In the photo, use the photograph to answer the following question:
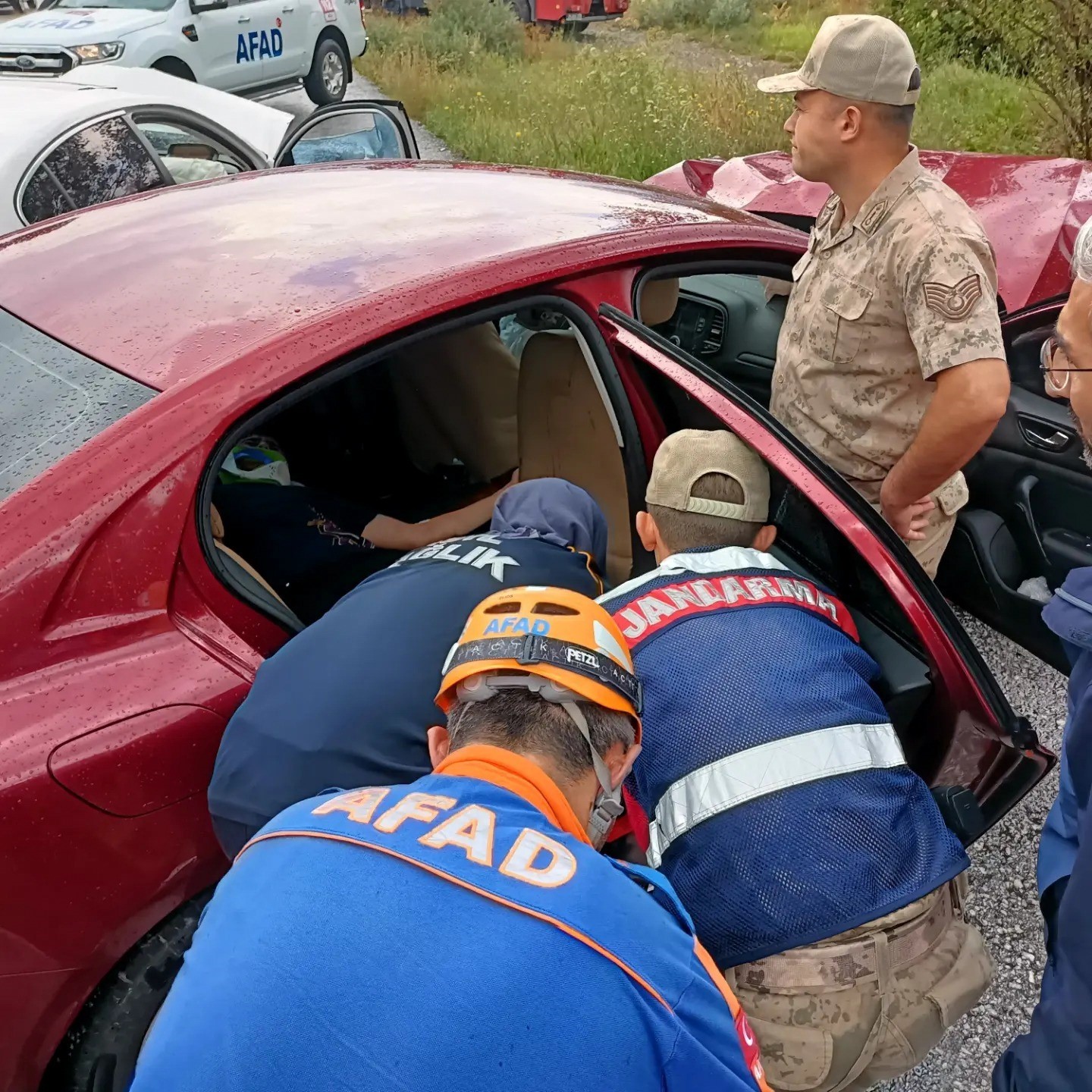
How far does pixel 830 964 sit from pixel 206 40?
9.00m

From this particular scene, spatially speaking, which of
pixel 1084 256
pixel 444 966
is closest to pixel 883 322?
pixel 1084 256

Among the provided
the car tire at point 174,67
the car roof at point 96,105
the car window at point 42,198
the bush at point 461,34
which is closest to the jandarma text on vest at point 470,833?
the car window at point 42,198

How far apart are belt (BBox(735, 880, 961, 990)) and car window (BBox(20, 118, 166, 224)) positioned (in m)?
3.75

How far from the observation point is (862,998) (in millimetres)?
1451

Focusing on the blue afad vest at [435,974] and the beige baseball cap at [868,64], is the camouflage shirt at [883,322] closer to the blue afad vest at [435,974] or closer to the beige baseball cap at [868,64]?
the beige baseball cap at [868,64]

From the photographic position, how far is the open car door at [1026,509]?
8.17 ft

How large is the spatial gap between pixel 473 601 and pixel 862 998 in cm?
89

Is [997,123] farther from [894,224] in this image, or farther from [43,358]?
[43,358]

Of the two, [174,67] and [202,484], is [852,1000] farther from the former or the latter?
[174,67]

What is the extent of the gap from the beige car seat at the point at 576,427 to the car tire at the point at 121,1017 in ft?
4.45

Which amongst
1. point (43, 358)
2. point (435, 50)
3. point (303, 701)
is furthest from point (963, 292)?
point (435, 50)

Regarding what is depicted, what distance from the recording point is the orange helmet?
42.9 inches

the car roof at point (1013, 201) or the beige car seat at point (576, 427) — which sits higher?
the car roof at point (1013, 201)

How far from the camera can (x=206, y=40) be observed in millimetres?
8047
